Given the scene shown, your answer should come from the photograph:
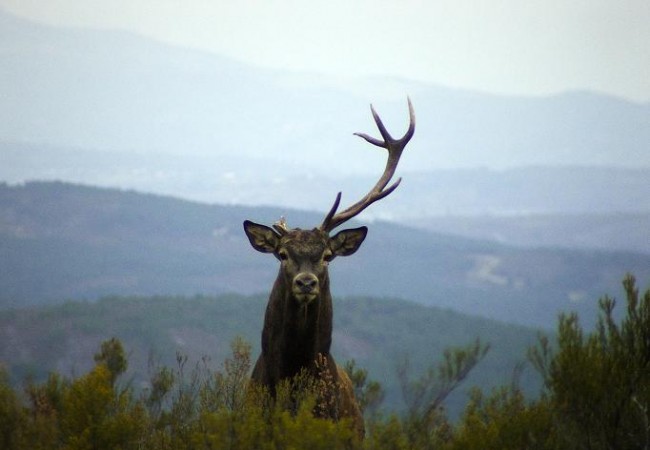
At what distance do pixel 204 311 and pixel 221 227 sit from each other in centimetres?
7223

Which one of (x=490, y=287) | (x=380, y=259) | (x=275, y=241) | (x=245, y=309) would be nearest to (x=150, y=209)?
(x=380, y=259)

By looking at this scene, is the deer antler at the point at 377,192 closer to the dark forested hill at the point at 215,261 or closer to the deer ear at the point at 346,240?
the deer ear at the point at 346,240

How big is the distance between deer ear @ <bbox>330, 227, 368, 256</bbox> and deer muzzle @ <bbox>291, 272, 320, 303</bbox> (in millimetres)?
888

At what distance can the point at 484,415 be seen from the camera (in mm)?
9398

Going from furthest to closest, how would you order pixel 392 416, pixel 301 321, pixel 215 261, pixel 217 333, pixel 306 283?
1. pixel 215 261
2. pixel 217 333
3. pixel 301 321
4. pixel 306 283
5. pixel 392 416

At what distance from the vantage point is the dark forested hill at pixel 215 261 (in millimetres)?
142125

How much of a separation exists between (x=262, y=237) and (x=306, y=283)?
3.63 feet

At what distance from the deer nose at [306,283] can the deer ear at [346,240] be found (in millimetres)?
885

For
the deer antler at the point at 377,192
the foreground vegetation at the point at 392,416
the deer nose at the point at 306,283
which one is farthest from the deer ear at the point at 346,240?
the foreground vegetation at the point at 392,416

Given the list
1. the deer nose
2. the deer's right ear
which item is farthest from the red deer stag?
the deer's right ear

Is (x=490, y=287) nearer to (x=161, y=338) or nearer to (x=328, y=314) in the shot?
(x=161, y=338)

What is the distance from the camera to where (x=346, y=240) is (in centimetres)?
996

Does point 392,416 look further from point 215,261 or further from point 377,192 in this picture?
point 215,261

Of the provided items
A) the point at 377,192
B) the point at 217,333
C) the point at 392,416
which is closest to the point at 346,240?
the point at 377,192
